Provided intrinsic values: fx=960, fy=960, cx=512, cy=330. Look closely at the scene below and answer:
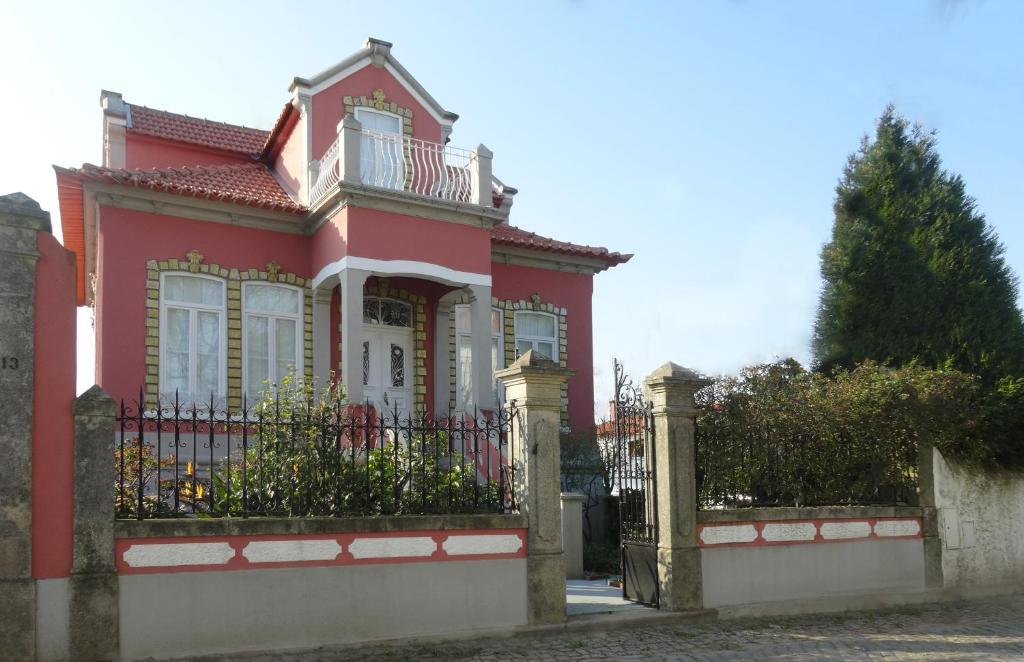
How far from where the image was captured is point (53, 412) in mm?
7445

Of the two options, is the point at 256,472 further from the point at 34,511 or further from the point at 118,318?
the point at 118,318

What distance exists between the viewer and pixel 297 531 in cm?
812

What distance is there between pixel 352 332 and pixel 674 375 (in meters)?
5.47

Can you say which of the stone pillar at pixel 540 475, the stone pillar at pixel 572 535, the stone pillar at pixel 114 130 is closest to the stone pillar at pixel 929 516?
the stone pillar at pixel 572 535

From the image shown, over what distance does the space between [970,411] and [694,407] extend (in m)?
4.63

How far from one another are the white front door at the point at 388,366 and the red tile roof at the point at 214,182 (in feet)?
8.26

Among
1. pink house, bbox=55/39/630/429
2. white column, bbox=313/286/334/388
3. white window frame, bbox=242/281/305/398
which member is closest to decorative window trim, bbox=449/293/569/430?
pink house, bbox=55/39/630/429

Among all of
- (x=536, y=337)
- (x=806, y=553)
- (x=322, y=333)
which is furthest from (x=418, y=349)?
(x=806, y=553)

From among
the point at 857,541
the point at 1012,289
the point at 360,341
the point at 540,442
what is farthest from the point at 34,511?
the point at 1012,289

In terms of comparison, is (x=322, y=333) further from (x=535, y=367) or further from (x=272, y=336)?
(x=535, y=367)

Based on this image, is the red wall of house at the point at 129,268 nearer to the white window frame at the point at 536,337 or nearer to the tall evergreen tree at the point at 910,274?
the white window frame at the point at 536,337

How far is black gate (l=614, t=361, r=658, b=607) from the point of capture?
10312mm

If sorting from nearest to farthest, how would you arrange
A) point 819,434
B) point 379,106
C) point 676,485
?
point 676,485, point 819,434, point 379,106

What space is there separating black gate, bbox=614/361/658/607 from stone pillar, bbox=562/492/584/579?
1.52 meters
